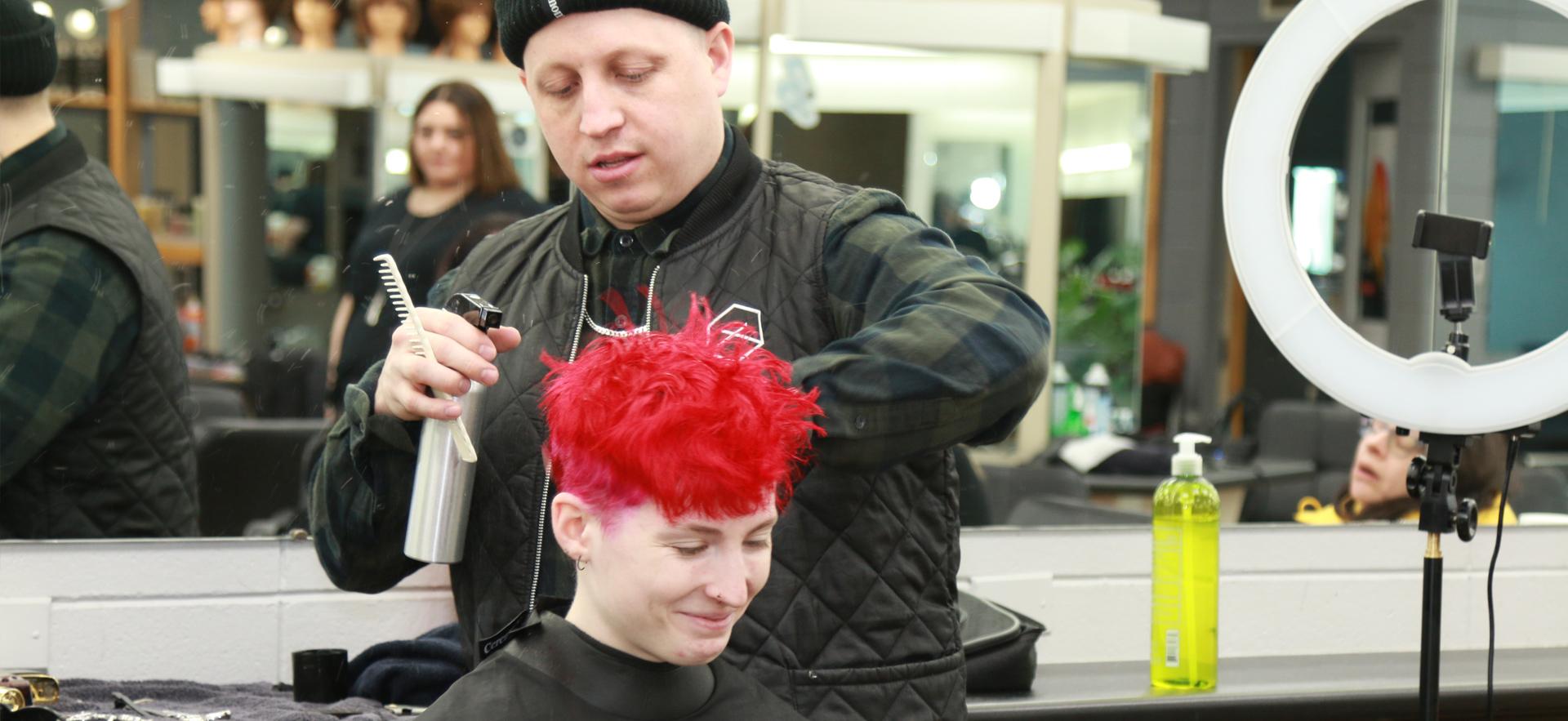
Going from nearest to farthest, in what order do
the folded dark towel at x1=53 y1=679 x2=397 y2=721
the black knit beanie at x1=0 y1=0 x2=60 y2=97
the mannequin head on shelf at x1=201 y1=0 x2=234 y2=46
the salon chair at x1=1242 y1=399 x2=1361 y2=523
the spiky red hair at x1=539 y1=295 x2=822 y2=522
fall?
1. the spiky red hair at x1=539 y1=295 x2=822 y2=522
2. the folded dark towel at x1=53 y1=679 x2=397 y2=721
3. the black knit beanie at x1=0 y1=0 x2=60 y2=97
4. the mannequin head on shelf at x1=201 y1=0 x2=234 y2=46
5. the salon chair at x1=1242 y1=399 x2=1361 y2=523

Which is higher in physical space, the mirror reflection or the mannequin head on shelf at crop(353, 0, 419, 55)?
the mannequin head on shelf at crop(353, 0, 419, 55)

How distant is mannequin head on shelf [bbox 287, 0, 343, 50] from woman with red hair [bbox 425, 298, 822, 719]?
110 cm

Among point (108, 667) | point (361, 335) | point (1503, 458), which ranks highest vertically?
point (361, 335)

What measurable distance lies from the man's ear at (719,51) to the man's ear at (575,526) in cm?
41

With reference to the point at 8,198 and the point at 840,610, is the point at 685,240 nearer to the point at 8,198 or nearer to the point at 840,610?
the point at 840,610

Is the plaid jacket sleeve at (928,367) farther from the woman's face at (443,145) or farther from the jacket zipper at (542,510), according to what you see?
the woman's face at (443,145)

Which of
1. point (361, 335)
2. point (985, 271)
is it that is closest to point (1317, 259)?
point (985, 271)

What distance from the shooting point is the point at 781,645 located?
53.0 inches

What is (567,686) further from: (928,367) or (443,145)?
(443,145)

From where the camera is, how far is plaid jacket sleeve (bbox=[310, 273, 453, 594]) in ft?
4.43

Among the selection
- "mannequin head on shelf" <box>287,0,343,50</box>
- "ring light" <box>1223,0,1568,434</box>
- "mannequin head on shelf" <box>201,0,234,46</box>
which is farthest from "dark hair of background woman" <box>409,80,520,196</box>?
"ring light" <box>1223,0,1568,434</box>

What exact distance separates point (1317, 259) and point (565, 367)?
1.53m

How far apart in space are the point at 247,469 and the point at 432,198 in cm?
45

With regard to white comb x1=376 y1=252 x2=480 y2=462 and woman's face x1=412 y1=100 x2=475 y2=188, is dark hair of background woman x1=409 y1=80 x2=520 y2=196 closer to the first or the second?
woman's face x1=412 y1=100 x2=475 y2=188
